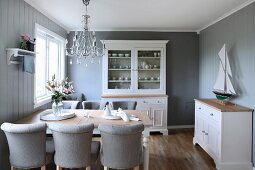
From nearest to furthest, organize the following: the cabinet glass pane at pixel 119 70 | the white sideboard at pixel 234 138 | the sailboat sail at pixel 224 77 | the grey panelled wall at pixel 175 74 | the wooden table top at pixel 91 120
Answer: the wooden table top at pixel 91 120 < the white sideboard at pixel 234 138 < the sailboat sail at pixel 224 77 < the cabinet glass pane at pixel 119 70 < the grey panelled wall at pixel 175 74

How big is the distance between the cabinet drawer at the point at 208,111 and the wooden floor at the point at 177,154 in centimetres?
71

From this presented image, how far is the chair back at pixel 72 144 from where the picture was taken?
7.11 feet

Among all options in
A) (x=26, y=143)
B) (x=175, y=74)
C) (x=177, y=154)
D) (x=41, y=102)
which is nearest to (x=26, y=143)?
(x=26, y=143)

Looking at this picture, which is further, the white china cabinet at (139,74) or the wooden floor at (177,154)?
the white china cabinet at (139,74)

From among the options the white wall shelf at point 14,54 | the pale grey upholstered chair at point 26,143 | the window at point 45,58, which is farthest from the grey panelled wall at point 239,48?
the window at point 45,58

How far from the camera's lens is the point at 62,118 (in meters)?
2.87

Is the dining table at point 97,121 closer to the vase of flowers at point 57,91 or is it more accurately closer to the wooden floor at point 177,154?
the vase of flowers at point 57,91

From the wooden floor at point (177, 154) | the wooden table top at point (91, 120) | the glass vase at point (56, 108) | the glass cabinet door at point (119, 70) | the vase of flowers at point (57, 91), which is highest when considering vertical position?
the glass cabinet door at point (119, 70)

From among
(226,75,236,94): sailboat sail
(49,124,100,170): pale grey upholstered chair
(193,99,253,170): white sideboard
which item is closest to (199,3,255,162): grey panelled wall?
(226,75,236,94): sailboat sail

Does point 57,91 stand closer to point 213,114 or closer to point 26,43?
point 26,43

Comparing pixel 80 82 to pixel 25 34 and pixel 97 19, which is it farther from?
pixel 25 34

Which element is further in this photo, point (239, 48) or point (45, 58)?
point (45, 58)

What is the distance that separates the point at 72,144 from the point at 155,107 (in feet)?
9.80

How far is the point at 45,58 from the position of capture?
161 inches
